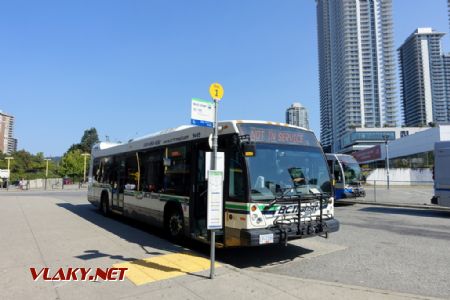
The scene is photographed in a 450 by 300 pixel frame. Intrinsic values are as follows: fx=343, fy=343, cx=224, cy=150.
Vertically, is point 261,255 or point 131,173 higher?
point 131,173

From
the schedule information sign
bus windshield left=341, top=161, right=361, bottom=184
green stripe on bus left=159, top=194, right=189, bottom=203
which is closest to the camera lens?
the schedule information sign

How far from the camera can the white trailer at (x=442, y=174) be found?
14.5 m

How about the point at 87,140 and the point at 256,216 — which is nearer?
the point at 256,216

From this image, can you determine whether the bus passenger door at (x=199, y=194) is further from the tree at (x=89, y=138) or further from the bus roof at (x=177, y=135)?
the tree at (x=89, y=138)

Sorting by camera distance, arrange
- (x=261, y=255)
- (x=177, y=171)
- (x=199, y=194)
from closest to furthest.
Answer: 1. (x=261, y=255)
2. (x=199, y=194)
3. (x=177, y=171)

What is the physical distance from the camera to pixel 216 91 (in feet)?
20.1

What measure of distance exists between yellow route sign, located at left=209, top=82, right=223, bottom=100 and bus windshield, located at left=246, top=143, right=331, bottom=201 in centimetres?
133

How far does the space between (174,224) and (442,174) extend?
39.8 ft

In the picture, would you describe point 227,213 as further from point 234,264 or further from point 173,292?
point 173,292

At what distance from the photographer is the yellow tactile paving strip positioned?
5750 millimetres

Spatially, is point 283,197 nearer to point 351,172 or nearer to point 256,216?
point 256,216

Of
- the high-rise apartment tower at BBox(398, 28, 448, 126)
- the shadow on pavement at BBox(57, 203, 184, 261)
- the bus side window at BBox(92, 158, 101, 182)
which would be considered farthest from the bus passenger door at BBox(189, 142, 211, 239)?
the high-rise apartment tower at BBox(398, 28, 448, 126)

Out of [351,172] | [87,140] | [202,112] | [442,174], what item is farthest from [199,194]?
[87,140]

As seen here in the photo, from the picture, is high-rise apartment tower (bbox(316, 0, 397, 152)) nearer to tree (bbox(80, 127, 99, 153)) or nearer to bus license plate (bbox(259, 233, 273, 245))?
tree (bbox(80, 127, 99, 153))
